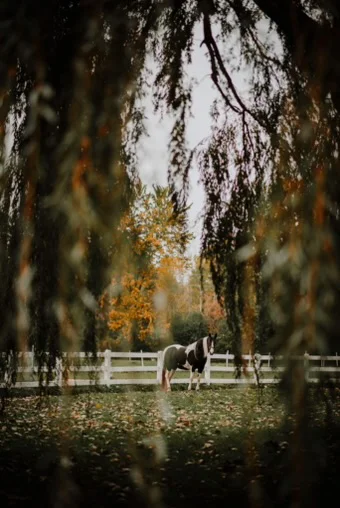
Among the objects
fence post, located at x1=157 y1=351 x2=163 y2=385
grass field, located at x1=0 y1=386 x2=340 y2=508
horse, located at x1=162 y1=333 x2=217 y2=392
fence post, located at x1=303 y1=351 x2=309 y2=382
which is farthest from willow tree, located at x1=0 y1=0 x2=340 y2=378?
fence post, located at x1=157 y1=351 x2=163 y2=385

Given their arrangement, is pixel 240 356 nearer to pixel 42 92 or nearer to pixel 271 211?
pixel 271 211

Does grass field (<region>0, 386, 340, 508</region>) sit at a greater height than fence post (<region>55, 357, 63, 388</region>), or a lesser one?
lesser

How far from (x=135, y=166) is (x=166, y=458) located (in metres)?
2.69

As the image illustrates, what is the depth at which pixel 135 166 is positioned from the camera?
2029mm

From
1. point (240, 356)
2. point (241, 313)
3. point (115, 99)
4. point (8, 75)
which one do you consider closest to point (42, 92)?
point (8, 75)

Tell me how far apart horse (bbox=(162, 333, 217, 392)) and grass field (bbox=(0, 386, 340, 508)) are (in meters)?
3.00

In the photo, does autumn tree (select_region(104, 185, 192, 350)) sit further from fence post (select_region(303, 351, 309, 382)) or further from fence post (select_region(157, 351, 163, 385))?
fence post (select_region(157, 351, 163, 385))

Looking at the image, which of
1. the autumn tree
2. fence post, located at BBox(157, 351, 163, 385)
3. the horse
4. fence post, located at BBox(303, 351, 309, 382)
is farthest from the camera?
fence post, located at BBox(157, 351, 163, 385)

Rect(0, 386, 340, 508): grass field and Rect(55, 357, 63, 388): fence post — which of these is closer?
Rect(0, 386, 340, 508): grass field

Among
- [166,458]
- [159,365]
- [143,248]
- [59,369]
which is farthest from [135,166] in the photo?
[159,365]

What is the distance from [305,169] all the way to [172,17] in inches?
41.5

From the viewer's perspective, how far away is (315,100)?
5.50 ft

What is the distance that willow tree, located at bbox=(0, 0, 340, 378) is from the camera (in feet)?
5.02

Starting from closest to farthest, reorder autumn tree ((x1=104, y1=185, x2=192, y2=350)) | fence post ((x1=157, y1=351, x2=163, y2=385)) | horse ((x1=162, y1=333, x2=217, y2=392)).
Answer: autumn tree ((x1=104, y1=185, x2=192, y2=350)) < horse ((x1=162, y1=333, x2=217, y2=392)) < fence post ((x1=157, y1=351, x2=163, y2=385))
